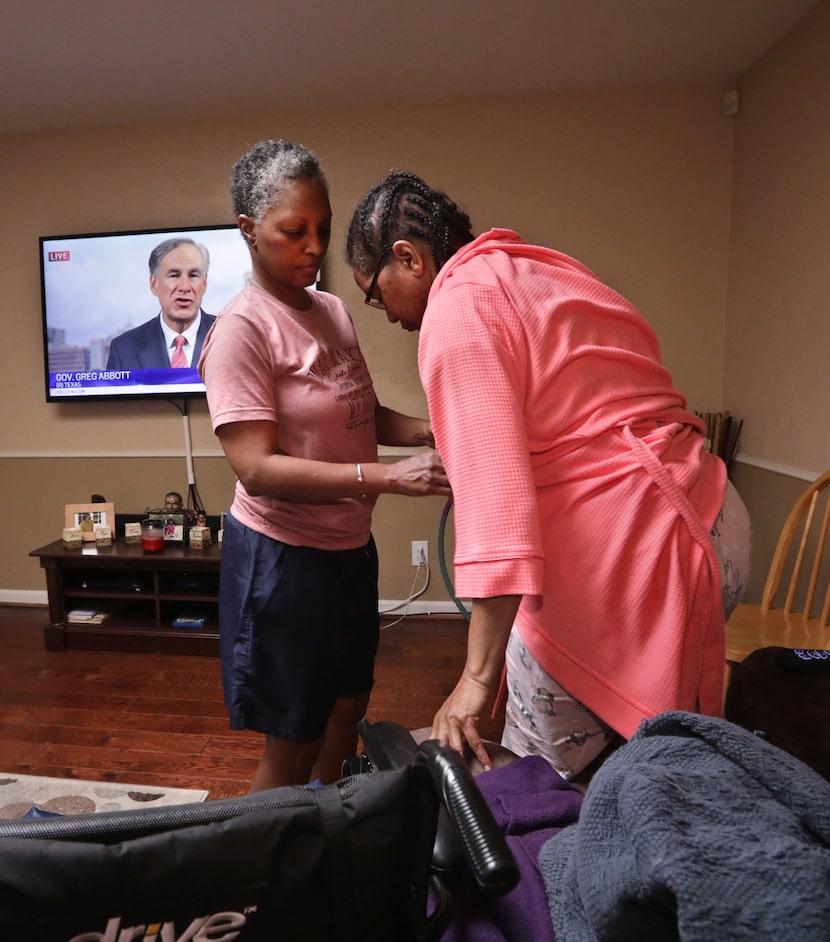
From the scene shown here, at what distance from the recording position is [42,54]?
2521 mm

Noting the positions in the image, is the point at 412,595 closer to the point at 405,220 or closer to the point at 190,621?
the point at 190,621

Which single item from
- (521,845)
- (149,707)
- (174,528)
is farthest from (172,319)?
(521,845)

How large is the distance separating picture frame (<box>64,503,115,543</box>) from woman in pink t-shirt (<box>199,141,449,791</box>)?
2.20m

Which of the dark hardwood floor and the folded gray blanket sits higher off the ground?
the folded gray blanket

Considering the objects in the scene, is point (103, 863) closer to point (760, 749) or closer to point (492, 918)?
point (492, 918)

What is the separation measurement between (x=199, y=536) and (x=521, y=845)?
8.46ft

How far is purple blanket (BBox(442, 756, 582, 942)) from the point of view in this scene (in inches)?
22.8

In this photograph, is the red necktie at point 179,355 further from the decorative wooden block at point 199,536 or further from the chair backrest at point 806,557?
the chair backrest at point 806,557

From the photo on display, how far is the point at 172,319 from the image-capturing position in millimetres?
3150

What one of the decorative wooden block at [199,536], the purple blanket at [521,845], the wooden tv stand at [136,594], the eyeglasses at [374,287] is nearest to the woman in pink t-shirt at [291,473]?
the eyeglasses at [374,287]

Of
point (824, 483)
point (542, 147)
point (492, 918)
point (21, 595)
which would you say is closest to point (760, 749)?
point (492, 918)

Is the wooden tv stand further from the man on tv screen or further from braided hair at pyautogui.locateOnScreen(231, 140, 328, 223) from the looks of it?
braided hair at pyautogui.locateOnScreen(231, 140, 328, 223)

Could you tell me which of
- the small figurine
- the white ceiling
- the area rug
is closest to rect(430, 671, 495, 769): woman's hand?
the area rug

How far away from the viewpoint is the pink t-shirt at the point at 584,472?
783 mm
